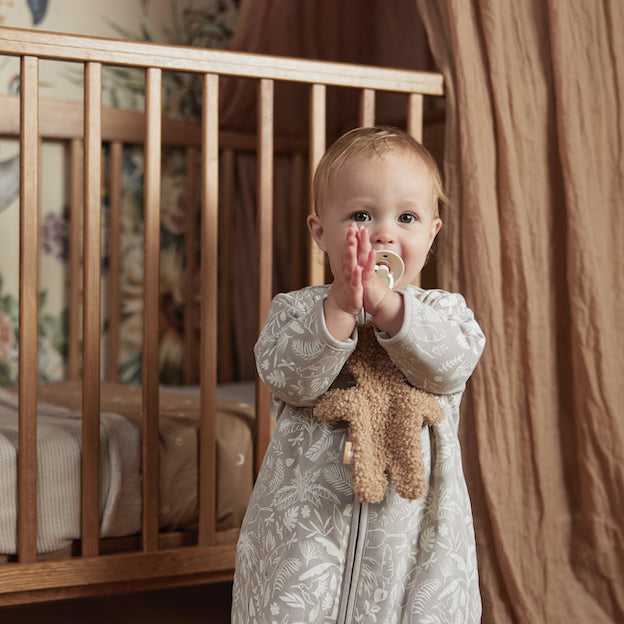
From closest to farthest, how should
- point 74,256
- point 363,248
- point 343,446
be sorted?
point 363,248 → point 343,446 → point 74,256

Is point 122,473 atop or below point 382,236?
below

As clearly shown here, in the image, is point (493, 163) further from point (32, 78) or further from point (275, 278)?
point (275, 278)

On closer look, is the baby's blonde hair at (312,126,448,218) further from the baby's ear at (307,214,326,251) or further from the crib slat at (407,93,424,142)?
the crib slat at (407,93,424,142)

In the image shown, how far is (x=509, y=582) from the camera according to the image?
4.18ft

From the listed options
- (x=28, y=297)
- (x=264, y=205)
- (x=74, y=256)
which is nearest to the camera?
(x=28, y=297)

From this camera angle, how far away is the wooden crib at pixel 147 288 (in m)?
1.17

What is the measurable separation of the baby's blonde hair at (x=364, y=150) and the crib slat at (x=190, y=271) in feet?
4.16

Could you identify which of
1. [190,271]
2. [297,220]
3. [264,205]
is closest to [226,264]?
[190,271]

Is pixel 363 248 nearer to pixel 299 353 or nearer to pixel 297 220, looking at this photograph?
pixel 299 353

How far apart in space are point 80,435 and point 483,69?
88 cm

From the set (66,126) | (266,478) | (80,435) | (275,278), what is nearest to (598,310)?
(266,478)

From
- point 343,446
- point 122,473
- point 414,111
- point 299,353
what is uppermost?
point 414,111

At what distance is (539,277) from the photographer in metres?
1.31

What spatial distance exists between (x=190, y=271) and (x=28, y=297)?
1.03 metres
